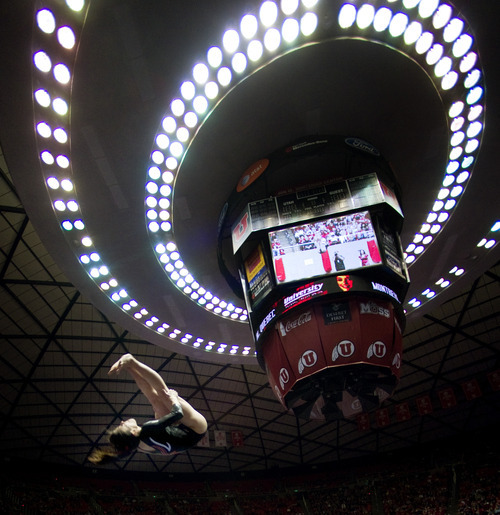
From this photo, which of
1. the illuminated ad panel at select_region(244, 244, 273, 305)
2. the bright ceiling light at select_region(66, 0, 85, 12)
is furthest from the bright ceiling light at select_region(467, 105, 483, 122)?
the bright ceiling light at select_region(66, 0, 85, 12)

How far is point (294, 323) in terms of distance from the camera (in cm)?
1077

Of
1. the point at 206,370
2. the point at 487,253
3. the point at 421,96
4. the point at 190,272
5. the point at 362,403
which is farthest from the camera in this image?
the point at 206,370

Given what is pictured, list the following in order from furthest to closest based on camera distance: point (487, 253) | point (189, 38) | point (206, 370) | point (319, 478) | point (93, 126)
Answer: point (319, 478) → point (206, 370) → point (487, 253) → point (93, 126) → point (189, 38)

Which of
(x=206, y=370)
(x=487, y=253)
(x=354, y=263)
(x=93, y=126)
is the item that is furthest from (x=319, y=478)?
(x=93, y=126)

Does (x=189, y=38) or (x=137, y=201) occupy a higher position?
(x=189, y=38)

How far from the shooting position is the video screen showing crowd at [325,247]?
1062 centimetres

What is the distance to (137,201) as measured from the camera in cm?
1104

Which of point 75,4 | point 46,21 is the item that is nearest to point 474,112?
point 75,4

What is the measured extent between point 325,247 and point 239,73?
4.38 meters

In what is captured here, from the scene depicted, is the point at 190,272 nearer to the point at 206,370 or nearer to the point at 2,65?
the point at 2,65

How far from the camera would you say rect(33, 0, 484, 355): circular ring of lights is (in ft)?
28.2

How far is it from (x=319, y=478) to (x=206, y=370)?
2625 cm

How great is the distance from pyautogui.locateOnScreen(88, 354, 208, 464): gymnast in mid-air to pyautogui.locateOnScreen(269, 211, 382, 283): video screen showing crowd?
183 inches

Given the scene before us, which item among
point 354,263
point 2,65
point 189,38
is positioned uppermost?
point 189,38
